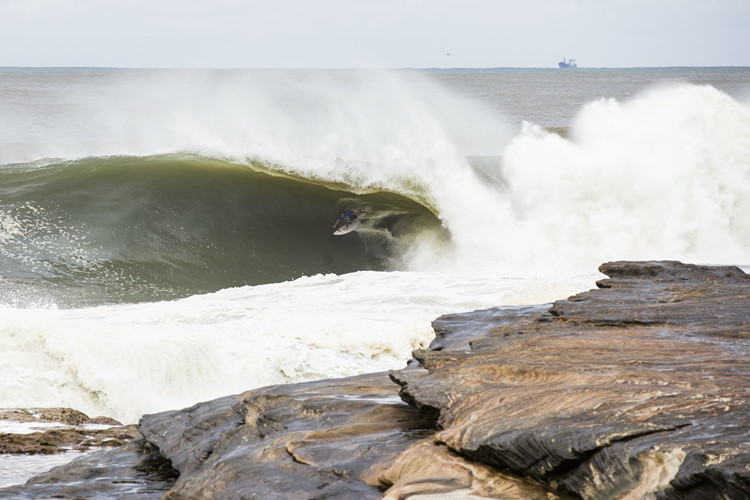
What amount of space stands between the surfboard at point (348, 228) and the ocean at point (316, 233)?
17cm

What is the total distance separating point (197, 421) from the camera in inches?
186

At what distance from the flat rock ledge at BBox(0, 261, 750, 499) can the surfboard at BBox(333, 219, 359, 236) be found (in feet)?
36.3

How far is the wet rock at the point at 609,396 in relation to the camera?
2.75 metres

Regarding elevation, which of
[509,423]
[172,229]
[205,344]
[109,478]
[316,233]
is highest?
[172,229]

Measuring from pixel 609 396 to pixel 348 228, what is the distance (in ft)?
44.2

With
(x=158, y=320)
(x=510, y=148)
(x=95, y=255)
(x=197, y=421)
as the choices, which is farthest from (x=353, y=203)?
(x=197, y=421)

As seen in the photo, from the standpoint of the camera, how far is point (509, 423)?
3273 millimetres

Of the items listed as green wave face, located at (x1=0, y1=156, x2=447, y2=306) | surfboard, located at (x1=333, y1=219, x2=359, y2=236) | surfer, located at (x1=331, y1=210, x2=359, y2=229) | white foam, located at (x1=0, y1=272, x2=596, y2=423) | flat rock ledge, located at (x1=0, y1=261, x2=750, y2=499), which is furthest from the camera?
surfer, located at (x1=331, y1=210, x2=359, y2=229)

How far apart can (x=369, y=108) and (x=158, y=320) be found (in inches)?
552

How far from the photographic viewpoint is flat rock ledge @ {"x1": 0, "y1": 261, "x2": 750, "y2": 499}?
2.88 meters

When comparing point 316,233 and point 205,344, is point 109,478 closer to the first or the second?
point 205,344

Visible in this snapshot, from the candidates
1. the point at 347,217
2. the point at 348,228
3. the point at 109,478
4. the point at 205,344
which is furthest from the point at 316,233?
the point at 109,478

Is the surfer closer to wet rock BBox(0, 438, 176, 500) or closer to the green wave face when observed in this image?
the green wave face

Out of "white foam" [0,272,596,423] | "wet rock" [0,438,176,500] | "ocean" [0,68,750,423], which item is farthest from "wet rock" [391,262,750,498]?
"ocean" [0,68,750,423]
